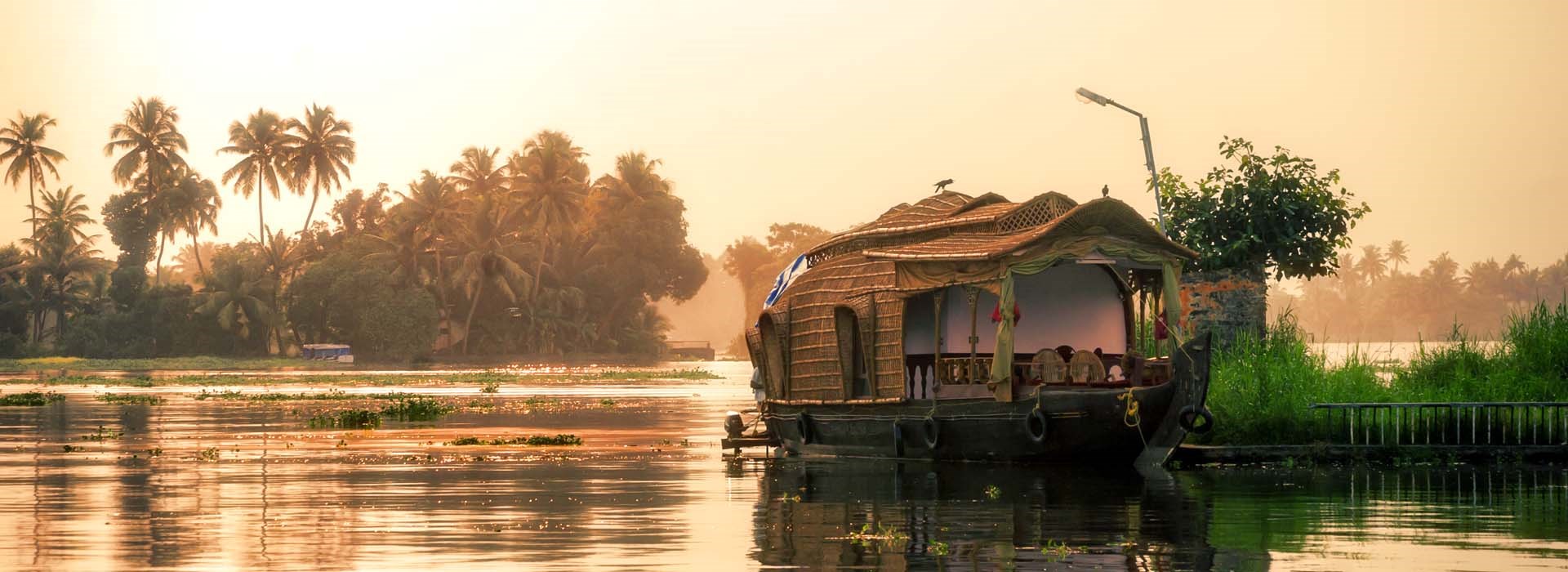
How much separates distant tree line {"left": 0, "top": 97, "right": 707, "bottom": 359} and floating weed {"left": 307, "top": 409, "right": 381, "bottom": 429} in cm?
7615

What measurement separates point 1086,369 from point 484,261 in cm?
10250

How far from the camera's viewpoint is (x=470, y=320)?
425 feet

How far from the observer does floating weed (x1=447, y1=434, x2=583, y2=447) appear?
35.4m

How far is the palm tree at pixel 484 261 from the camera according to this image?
412ft

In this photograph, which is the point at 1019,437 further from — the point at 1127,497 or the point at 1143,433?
the point at 1127,497

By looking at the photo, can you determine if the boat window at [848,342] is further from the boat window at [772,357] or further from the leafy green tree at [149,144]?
the leafy green tree at [149,144]

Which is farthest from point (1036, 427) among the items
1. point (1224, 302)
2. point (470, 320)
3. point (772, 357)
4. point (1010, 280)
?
point (470, 320)

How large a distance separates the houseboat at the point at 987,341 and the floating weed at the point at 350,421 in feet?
42.9

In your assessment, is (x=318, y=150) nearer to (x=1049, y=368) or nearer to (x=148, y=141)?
(x=148, y=141)

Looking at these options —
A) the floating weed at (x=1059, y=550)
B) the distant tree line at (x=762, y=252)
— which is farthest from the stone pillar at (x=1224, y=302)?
the distant tree line at (x=762, y=252)

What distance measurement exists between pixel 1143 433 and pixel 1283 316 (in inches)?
423

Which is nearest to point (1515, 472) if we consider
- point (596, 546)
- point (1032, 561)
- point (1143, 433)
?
point (1143, 433)

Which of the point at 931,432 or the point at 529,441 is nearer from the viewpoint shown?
the point at 931,432

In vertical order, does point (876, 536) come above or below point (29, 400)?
below
